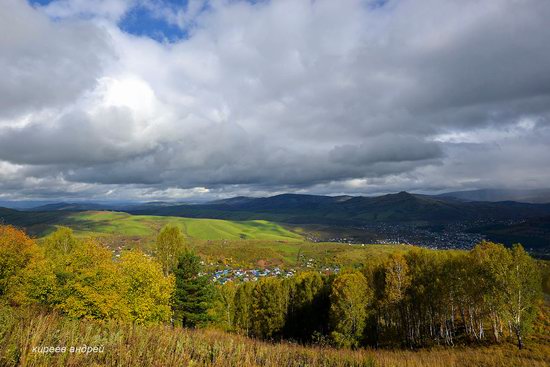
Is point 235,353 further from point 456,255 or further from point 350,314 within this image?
point 456,255

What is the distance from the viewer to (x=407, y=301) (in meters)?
59.4

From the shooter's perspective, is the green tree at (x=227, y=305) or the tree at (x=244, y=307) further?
the tree at (x=244, y=307)

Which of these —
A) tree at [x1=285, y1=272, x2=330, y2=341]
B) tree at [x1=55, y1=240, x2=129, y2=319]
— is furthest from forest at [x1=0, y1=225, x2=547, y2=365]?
tree at [x1=285, y1=272, x2=330, y2=341]

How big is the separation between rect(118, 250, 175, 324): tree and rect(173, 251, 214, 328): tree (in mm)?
8516

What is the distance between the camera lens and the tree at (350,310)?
55000 millimetres

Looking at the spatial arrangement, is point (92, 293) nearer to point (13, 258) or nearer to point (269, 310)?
point (13, 258)

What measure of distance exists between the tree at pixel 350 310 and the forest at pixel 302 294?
19cm

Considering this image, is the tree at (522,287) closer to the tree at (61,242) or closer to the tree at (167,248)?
the tree at (167,248)

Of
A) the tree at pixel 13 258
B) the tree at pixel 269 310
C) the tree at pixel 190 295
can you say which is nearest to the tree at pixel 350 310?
the tree at pixel 269 310

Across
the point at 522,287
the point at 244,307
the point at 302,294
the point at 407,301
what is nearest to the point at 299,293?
the point at 302,294

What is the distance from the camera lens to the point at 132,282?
140 ft

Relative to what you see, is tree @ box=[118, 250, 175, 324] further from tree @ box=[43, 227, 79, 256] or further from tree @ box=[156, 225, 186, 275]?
tree @ box=[43, 227, 79, 256]

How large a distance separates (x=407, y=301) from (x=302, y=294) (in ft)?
85.9

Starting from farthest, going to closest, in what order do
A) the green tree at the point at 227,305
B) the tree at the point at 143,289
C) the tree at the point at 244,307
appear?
the tree at the point at 244,307, the green tree at the point at 227,305, the tree at the point at 143,289
